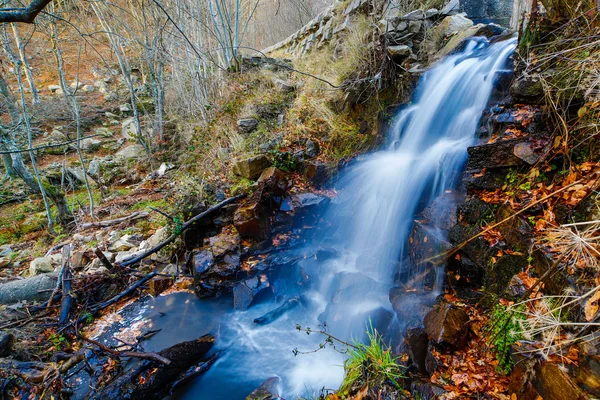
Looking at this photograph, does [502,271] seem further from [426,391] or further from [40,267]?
[40,267]

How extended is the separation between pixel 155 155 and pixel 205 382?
28.0ft

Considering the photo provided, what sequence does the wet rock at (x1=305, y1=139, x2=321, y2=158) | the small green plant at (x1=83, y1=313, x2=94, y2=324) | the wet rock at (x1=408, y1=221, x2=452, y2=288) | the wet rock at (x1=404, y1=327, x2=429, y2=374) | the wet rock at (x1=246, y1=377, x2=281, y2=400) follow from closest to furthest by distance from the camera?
the wet rock at (x1=404, y1=327, x2=429, y2=374)
the wet rock at (x1=246, y1=377, x2=281, y2=400)
the wet rock at (x1=408, y1=221, x2=452, y2=288)
the small green plant at (x1=83, y1=313, x2=94, y2=324)
the wet rock at (x1=305, y1=139, x2=321, y2=158)

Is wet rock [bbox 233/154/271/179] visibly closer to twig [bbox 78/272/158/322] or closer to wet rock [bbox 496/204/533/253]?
twig [bbox 78/272/158/322]

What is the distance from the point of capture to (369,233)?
5328mm

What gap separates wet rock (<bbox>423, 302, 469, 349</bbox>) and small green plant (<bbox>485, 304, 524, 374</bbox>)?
21cm

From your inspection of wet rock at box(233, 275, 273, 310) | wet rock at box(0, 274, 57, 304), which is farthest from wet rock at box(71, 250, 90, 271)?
wet rock at box(233, 275, 273, 310)

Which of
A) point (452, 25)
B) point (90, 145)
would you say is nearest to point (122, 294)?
point (452, 25)

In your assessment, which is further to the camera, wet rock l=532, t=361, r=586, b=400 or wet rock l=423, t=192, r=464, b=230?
wet rock l=423, t=192, r=464, b=230

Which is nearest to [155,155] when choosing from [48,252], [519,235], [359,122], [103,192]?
[103,192]

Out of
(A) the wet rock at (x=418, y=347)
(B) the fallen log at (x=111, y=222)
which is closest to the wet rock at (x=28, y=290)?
(B) the fallen log at (x=111, y=222)

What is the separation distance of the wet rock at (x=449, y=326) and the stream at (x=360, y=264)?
21.1 inches

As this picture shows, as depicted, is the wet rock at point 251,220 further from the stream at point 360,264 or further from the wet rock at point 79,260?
the wet rock at point 79,260

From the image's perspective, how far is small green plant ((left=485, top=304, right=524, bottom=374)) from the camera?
2.40m

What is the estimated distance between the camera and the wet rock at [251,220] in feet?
18.0
